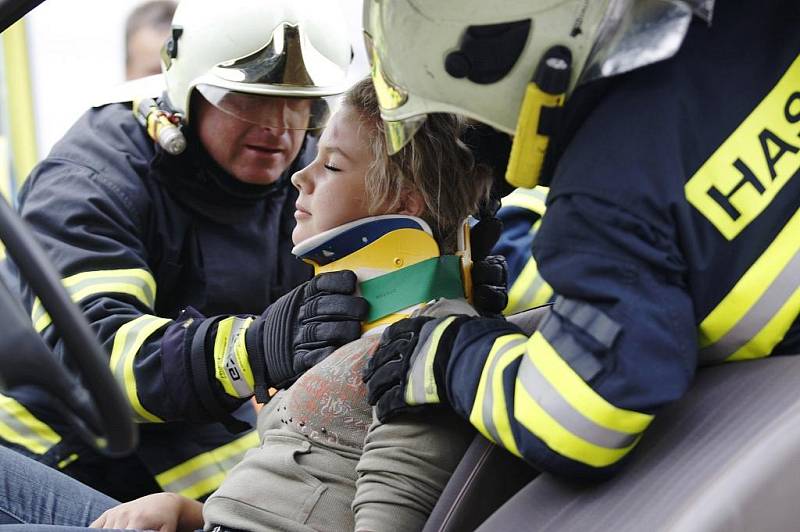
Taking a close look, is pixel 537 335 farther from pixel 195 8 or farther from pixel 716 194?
pixel 195 8

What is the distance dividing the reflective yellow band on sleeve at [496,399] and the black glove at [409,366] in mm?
91

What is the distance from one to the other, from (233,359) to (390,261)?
14.3 inches

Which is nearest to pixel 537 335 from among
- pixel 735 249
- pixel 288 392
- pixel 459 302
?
pixel 735 249

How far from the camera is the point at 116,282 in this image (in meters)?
2.15

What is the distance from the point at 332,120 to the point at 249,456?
547mm

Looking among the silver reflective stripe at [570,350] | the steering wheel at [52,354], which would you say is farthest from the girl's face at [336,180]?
the steering wheel at [52,354]

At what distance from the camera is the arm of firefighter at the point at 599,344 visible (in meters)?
1.12

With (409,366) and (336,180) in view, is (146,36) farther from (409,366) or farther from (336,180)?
(409,366)

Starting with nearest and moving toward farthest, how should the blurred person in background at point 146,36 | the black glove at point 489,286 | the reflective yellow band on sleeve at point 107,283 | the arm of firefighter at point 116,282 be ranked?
the black glove at point 489,286 → the arm of firefighter at point 116,282 → the reflective yellow band on sleeve at point 107,283 → the blurred person in background at point 146,36

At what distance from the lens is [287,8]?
231 cm

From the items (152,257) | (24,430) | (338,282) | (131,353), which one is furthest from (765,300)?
(24,430)

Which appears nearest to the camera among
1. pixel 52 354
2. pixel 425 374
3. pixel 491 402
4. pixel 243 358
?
pixel 52 354

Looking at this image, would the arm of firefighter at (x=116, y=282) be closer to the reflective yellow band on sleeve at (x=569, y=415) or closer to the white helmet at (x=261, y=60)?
the white helmet at (x=261, y=60)

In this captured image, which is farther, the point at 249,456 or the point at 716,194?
the point at 249,456
